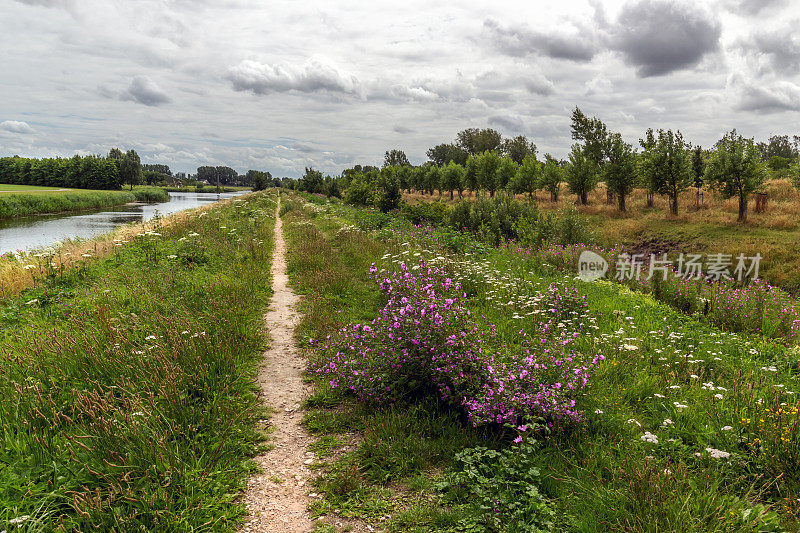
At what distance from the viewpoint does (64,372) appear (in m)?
4.53

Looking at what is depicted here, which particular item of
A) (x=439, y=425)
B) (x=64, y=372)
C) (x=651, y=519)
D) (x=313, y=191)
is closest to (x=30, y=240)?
(x=64, y=372)

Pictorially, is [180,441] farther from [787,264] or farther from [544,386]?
[787,264]

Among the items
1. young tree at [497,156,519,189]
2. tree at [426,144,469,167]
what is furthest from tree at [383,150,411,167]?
young tree at [497,156,519,189]

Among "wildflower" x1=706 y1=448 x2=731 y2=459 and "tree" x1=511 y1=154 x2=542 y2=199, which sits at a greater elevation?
"tree" x1=511 y1=154 x2=542 y2=199

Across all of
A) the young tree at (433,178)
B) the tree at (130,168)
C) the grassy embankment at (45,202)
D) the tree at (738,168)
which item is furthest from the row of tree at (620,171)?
the tree at (130,168)

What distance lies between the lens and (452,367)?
4.35 meters

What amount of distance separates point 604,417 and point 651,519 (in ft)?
5.23

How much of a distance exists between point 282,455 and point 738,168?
3139cm

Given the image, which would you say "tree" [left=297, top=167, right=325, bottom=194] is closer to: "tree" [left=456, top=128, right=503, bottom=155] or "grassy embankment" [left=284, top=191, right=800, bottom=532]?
"tree" [left=456, top=128, right=503, bottom=155]

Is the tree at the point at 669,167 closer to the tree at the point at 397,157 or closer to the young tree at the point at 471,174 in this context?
the young tree at the point at 471,174

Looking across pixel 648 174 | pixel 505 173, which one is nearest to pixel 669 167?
pixel 648 174

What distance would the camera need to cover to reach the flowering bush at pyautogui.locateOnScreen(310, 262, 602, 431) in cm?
393

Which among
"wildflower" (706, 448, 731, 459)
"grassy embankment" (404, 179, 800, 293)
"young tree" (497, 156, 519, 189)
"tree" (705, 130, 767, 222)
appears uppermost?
"young tree" (497, 156, 519, 189)

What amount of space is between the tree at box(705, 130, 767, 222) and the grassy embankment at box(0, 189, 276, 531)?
98.4 ft
